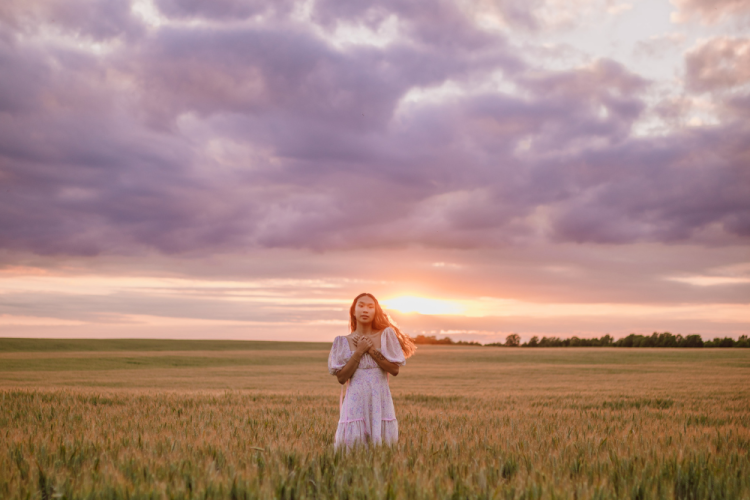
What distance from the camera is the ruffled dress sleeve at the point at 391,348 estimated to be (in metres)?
6.23

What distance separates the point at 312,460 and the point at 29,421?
7629mm

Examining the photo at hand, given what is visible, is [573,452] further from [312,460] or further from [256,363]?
[256,363]

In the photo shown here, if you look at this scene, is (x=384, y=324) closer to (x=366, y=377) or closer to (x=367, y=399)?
(x=366, y=377)

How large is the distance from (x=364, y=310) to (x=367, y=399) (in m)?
1.13

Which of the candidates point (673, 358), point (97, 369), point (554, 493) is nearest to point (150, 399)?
point (554, 493)

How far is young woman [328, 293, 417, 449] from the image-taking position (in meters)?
6.12

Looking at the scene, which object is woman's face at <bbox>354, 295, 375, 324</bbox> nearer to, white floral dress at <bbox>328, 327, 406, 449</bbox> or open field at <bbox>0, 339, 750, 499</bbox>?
white floral dress at <bbox>328, 327, 406, 449</bbox>

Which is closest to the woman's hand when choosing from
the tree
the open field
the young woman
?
the young woman

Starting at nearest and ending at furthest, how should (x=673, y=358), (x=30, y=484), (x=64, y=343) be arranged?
(x=30, y=484)
(x=673, y=358)
(x=64, y=343)

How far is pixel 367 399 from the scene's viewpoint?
20.5 feet

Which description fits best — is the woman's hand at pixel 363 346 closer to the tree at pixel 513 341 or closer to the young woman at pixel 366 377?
the young woman at pixel 366 377

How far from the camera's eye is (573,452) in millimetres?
5637

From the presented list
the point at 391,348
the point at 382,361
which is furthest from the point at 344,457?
the point at 391,348

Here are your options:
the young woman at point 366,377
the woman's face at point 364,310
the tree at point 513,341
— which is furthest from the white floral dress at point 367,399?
the tree at point 513,341
